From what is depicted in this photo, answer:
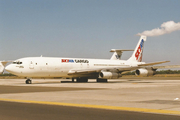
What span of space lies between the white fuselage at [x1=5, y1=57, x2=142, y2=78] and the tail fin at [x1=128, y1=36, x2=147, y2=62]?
1090 centimetres

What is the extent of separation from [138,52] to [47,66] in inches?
932

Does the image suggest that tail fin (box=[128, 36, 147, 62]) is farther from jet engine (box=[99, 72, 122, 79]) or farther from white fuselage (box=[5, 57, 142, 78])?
jet engine (box=[99, 72, 122, 79])

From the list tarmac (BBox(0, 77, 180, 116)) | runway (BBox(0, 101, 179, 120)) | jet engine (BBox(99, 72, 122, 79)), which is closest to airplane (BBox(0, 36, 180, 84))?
jet engine (BBox(99, 72, 122, 79))

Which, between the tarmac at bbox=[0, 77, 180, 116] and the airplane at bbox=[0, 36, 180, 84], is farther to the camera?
the airplane at bbox=[0, 36, 180, 84]

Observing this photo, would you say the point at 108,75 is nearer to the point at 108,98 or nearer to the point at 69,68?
the point at 69,68

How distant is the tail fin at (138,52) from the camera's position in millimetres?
59312

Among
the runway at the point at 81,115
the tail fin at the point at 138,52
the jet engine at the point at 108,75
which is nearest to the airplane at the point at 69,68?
the jet engine at the point at 108,75

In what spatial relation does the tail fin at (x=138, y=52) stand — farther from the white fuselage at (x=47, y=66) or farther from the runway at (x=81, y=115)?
the runway at (x=81, y=115)

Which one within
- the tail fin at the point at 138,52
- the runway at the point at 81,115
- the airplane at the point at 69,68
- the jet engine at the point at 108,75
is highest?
the tail fin at the point at 138,52

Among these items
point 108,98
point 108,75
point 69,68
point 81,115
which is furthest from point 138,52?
point 81,115

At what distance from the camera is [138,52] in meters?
59.7

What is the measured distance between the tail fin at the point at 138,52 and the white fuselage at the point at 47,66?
429 inches

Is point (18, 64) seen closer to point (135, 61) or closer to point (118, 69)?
point (118, 69)

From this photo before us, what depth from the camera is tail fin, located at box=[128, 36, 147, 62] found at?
59312 mm
